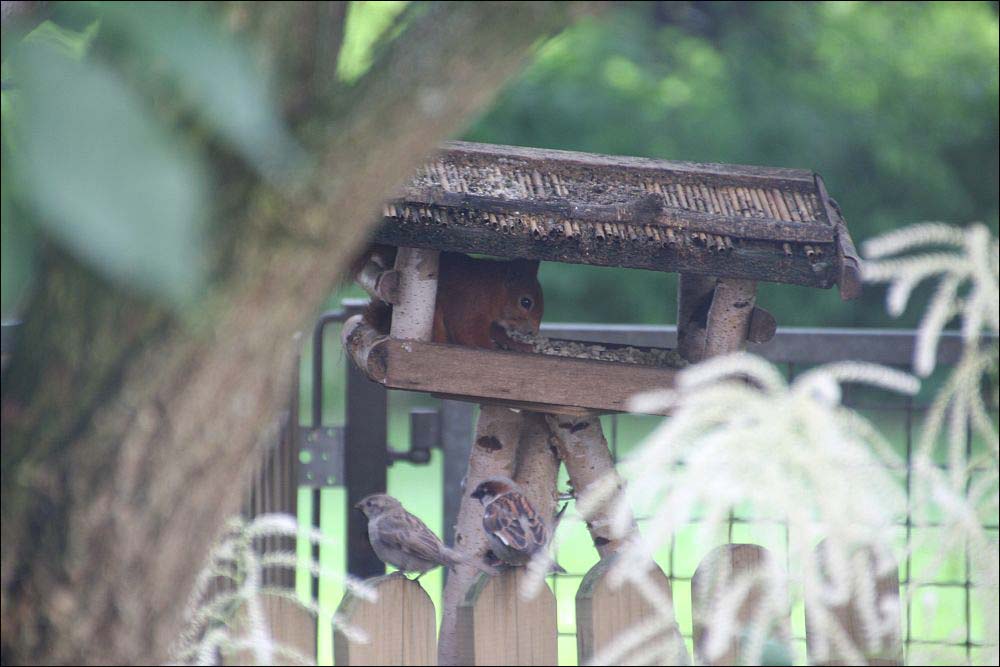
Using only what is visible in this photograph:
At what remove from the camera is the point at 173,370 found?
788 mm

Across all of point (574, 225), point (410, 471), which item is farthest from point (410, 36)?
point (410, 471)

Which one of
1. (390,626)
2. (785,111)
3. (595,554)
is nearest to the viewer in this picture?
(390,626)

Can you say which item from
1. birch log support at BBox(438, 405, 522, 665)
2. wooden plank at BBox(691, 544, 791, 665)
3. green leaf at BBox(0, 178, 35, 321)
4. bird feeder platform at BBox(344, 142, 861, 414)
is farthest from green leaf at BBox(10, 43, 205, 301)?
birch log support at BBox(438, 405, 522, 665)

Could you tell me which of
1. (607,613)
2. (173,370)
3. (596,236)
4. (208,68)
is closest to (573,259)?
(596,236)

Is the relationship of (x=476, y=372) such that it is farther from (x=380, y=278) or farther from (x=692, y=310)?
(x=692, y=310)

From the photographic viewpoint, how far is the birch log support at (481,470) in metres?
2.00

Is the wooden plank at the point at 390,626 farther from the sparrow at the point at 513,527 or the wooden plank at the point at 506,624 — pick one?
the sparrow at the point at 513,527

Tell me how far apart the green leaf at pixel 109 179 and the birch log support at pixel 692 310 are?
1686 millimetres

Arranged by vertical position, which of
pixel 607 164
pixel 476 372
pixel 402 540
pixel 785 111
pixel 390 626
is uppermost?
pixel 785 111

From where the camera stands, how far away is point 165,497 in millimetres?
825

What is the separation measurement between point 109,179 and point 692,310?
1.76 m

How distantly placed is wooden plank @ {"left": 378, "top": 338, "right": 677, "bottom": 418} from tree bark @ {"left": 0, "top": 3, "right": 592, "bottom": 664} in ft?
3.23

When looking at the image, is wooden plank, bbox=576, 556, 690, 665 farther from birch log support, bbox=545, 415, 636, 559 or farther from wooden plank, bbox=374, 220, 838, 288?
birch log support, bbox=545, 415, 636, 559

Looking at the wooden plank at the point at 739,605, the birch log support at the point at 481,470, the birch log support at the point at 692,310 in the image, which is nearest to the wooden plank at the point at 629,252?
the birch log support at the point at 692,310
